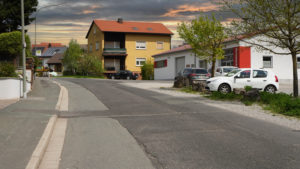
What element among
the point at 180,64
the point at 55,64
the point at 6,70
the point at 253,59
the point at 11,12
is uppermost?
the point at 11,12

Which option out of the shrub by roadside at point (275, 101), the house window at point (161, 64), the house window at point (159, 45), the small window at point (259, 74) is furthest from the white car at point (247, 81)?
the house window at point (159, 45)

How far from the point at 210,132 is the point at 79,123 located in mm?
3896

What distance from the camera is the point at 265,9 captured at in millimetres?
13492

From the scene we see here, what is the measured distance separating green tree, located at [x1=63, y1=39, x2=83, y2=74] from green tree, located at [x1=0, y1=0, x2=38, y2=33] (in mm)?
26961

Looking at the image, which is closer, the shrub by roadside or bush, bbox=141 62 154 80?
the shrub by roadside

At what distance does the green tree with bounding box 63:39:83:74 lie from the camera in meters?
59.2

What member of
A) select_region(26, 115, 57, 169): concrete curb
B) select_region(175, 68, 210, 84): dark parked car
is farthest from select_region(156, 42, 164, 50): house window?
select_region(26, 115, 57, 169): concrete curb

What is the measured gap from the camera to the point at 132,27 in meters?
62.5

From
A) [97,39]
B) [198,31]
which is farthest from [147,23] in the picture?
[198,31]

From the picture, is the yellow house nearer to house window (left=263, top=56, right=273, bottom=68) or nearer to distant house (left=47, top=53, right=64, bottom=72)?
house window (left=263, top=56, right=273, bottom=68)

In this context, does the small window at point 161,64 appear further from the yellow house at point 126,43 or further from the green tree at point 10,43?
the green tree at point 10,43

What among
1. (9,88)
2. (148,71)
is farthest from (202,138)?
(148,71)

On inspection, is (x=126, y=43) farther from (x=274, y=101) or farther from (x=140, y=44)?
(x=274, y=101)

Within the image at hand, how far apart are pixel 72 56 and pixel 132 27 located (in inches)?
478
